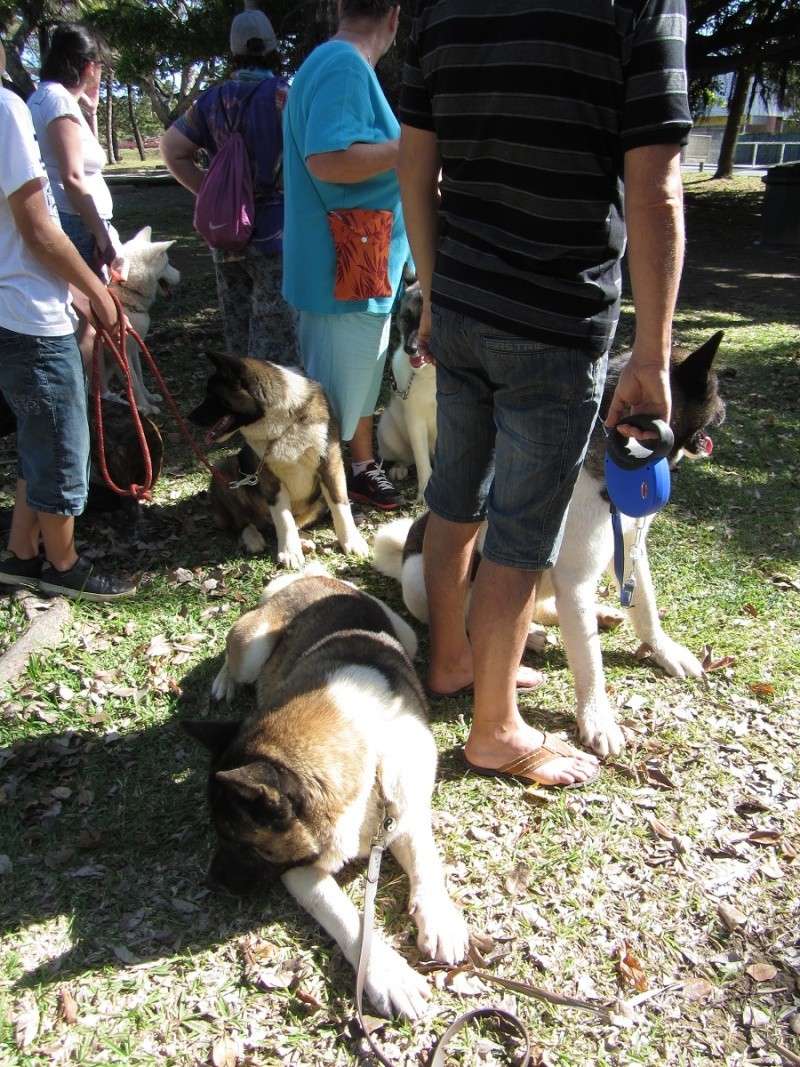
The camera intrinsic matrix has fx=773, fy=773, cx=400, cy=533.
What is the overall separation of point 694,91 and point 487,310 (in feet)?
65.7

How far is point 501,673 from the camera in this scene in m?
2.61

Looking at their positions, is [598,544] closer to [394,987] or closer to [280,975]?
[394,987]

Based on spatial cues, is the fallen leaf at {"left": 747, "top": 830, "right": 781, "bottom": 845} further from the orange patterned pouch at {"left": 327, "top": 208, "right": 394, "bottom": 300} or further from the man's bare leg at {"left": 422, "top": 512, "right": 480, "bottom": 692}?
the orange patterned pouch at {"left": 327, "top": 208, "right": 394, "bottom": 300}

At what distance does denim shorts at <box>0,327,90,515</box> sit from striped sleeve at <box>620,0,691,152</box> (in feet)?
8.32

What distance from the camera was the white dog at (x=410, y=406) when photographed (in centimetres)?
475

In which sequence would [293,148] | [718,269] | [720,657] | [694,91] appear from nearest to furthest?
[720,657], [293,148], [718,269], [694,91]

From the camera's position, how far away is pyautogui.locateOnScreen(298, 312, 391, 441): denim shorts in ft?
14.2

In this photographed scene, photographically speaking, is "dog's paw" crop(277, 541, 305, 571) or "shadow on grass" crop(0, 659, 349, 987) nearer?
"shadow on grass" crop(0, 659, 349, 987)

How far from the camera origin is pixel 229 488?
4.61m

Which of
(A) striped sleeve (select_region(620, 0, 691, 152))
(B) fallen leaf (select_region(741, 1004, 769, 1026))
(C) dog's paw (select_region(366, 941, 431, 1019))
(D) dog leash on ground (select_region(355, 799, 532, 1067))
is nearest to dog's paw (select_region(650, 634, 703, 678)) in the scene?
(B) fallen leaf (select_region(741, 1004, 769, 1026))

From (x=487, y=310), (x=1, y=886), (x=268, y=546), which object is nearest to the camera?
(x=487, y=310)

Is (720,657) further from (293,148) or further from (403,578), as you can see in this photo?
(293,148)

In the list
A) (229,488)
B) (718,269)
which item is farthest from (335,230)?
(718,269)

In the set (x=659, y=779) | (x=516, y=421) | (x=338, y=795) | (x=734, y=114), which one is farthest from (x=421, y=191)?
(x=734, y=114)
